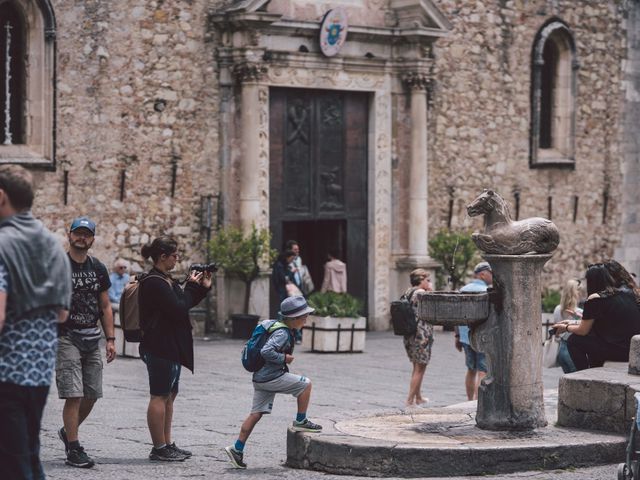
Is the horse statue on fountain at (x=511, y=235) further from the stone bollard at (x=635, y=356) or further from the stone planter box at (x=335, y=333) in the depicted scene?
the stone planter box at (x=335, y=333)

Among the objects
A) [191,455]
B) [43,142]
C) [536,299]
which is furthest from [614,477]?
[43,142]

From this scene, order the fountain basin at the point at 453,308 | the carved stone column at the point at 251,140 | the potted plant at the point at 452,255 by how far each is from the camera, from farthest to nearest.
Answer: the potted plant at the point at 452,255, the carved stone column at the point at 251,140, the fountain basin at the point at 453,308

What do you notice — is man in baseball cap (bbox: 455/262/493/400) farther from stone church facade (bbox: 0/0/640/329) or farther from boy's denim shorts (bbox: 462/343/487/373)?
stone church facade (bbox: 0/0/640/329)

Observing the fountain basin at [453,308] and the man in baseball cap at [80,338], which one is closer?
the man in baseball cap at [80,338]

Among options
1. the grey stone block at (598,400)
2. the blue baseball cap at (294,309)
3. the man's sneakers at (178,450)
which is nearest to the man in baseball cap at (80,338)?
the man's sneakers at (178,450)

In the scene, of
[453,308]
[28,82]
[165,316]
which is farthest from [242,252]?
[165,316]

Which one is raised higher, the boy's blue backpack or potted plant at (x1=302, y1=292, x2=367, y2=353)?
the boy's blue backpack

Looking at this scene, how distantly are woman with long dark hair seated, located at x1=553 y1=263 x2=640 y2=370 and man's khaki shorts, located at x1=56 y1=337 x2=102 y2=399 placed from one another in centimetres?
385

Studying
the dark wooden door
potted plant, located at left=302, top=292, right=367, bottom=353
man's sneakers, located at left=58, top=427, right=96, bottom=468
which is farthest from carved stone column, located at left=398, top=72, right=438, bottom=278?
man's sneakers, located at left=58, top=427, right=96, bottom=468

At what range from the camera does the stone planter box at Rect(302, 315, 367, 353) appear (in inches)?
807

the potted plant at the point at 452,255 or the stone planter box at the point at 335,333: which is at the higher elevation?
the potted plant at the point at 452,255

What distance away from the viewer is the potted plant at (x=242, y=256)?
21.8 metres

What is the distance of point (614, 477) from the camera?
10.7m

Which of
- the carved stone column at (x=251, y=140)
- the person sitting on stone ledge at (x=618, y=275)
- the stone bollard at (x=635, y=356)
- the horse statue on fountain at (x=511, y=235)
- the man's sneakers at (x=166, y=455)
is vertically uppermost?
the carved stone column at (x=251, y=140)
